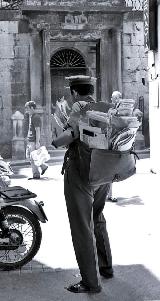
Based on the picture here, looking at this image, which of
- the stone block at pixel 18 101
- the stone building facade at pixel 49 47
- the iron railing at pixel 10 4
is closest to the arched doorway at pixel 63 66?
the stone building facade at pixel 49 47

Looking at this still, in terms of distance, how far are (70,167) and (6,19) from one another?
52.2 feet

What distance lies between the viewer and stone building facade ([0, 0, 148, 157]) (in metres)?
19.5

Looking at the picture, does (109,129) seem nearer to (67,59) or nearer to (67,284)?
(67,284)

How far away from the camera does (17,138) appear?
→ 18719mm

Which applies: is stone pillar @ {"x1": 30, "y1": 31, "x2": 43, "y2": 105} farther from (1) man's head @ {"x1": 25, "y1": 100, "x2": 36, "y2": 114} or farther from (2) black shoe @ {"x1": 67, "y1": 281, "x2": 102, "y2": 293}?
(2) black shoe @ {"x1": 67, "y1": 281, "x2": 102, "y2": 293}

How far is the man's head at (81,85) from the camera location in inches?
178

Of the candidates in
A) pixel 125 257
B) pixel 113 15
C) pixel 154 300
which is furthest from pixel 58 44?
pixel 154 300

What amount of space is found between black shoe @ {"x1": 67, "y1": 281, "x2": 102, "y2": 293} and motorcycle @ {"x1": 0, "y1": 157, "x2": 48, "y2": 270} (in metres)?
0.84

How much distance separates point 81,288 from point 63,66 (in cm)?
1860

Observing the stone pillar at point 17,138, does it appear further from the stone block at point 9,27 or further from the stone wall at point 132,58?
the stone wall at point 132,58

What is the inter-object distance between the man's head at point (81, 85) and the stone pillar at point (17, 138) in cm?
1404

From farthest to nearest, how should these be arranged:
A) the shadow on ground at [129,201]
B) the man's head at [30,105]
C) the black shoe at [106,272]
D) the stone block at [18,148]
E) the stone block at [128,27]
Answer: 1. the stone block at [128,27]
2. the stone block at [18,148]
3. the man's head at [30,105]
4. the shadow on ground at [129,201]
5. the black shoe at [106,272]

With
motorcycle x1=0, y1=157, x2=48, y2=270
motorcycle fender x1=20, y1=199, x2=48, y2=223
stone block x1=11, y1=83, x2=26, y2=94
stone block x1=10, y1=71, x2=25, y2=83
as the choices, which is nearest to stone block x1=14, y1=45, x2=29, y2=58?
stone block x1=10, y1=71, x2=25, y2=83

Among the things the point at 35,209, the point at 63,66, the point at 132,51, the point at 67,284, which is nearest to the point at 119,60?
the point at 132,51
